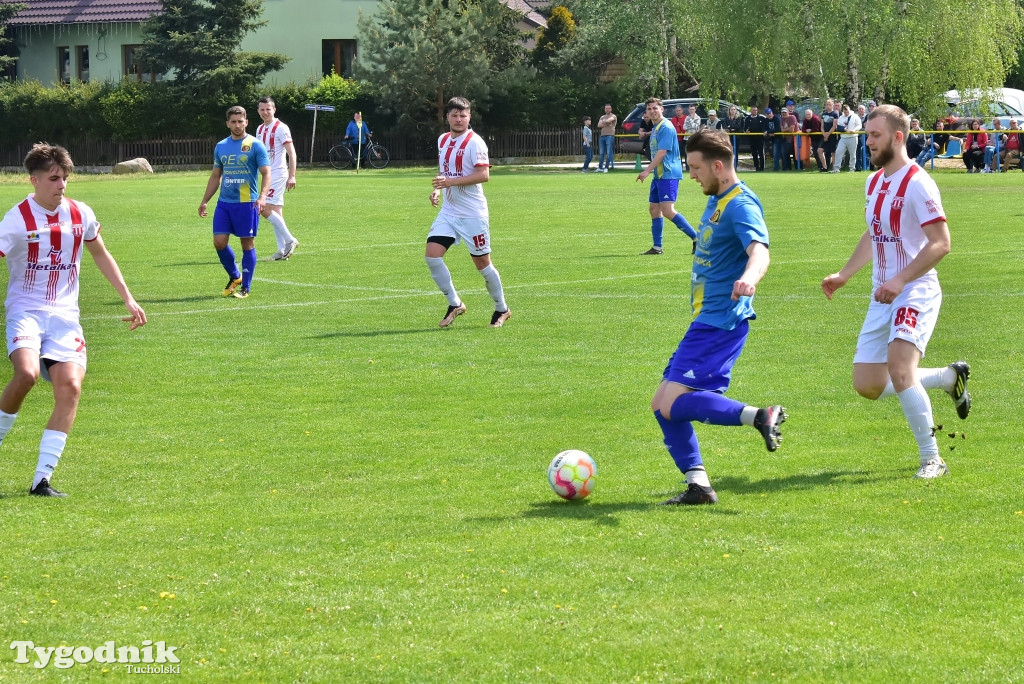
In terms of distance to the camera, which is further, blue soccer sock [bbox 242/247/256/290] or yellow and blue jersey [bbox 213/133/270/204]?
blue soccer sock [bbox 242/247/256/290]

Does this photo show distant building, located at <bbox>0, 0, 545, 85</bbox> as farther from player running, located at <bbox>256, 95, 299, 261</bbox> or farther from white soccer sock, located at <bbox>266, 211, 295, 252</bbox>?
white soccer sock, located at <bbox>266, 211, 295, 252</bbox>

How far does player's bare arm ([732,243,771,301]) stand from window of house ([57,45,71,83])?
62.0 metres

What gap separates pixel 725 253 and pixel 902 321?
124 centimetres

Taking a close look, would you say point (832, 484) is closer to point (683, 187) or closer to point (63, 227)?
point (63, 227)

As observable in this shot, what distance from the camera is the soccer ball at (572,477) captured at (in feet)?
23.1

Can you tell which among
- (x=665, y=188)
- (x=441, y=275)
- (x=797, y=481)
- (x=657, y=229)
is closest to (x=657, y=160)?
(x=665, y=188)

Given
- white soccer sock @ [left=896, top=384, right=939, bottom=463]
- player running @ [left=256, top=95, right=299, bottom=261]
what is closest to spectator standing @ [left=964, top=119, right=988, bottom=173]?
player running @ [left=256, top=95, right=299, bottom=261]

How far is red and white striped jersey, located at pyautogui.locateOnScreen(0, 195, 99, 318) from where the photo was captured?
7.45 meters

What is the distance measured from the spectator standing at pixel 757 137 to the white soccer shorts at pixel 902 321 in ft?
117

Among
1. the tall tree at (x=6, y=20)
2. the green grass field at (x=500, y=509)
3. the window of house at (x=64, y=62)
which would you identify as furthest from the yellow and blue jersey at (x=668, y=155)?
the window of house at (x=64, y=62)

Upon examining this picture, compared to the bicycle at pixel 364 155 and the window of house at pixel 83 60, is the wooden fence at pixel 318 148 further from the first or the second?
the window of house at pixel 83 60

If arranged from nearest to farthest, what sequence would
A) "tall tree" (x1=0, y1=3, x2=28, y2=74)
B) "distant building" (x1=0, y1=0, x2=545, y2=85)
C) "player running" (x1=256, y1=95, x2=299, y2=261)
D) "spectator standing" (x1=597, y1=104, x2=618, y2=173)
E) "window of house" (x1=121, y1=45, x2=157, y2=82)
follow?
"player running" (x1=256, y1=95, x2=299, y2=261) < "spectator standing" (x1=597, y1=104, x2=618, y2=173) < "tall tree" (x1=0, y1=3, x2=28, y2=74) < "distant building" (x1=0, y1=0, x2=545, y2=85) < "window of house" (x1=121, y1=45, x2=157, y2=82)

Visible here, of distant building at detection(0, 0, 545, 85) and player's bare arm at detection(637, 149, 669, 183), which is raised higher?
distant building at detection(0, 0, 545, 85)

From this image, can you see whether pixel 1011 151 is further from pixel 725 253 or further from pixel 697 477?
pixel 697 477
